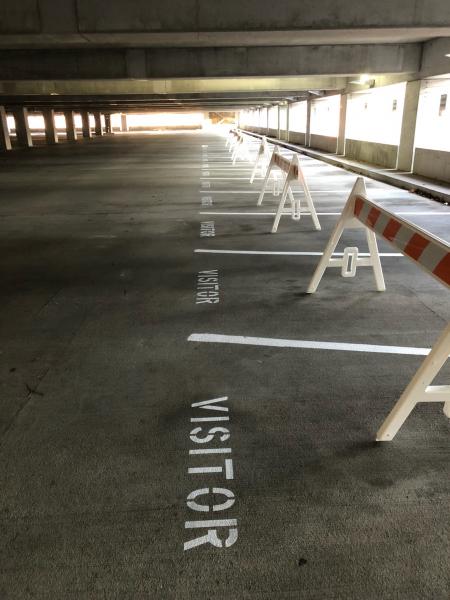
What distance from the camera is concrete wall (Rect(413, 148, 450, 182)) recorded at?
13629 millimetres

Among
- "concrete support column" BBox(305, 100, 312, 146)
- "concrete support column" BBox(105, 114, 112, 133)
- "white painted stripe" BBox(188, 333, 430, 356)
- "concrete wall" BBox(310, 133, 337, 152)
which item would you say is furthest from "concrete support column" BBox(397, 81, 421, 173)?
"concrete support column" BBox(105, 114, 112, 133)

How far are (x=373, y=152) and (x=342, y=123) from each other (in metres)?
4.78

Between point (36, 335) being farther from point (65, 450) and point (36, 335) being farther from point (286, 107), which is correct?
point (286, 107)

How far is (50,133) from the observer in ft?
134

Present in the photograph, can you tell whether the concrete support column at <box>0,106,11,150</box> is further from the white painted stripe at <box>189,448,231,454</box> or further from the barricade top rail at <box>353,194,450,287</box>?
the white painted stripe at <box>189,448,231,454</box>

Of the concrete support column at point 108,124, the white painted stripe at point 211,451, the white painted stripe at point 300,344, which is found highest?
the concrete support column at point 108,124

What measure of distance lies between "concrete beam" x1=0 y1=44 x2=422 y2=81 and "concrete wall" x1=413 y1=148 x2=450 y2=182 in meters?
2.68

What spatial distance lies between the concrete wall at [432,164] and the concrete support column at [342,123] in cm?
871

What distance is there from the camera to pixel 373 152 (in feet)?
64.9

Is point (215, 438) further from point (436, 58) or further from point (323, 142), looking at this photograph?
point (323, 142)

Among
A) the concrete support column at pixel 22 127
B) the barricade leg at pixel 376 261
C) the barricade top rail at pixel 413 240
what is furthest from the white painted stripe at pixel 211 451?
the concrete support column at pixel 22 127

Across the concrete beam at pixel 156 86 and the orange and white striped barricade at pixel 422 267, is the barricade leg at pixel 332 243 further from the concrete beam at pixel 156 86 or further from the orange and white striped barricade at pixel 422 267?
the concrete beam at pixel 156 86

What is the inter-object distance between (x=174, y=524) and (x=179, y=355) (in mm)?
1889

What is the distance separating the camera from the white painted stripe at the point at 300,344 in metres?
→ 4.20
